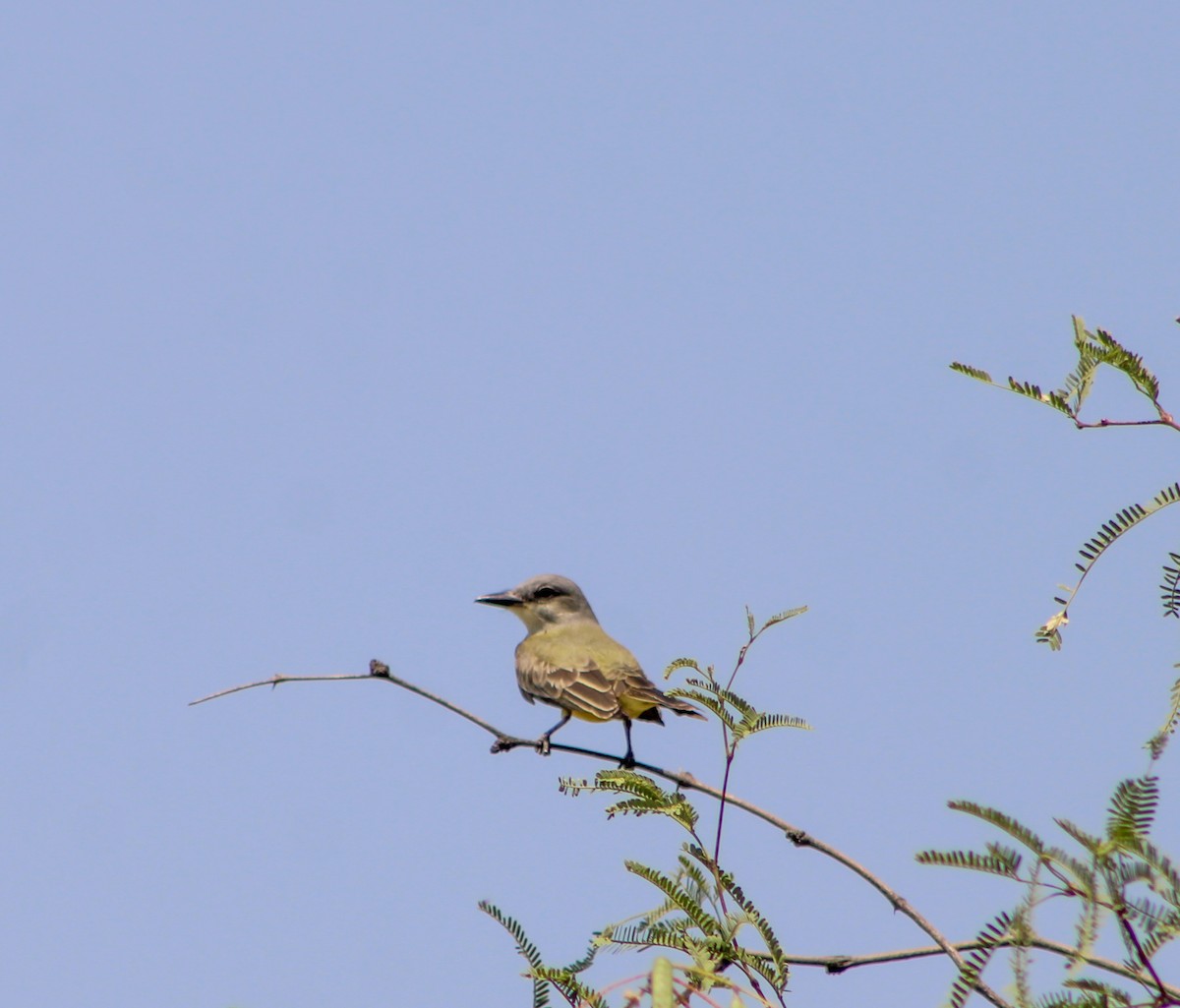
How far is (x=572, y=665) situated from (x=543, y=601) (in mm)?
1564

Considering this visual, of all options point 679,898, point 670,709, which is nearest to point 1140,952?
point 679,898

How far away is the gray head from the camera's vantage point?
9.65m

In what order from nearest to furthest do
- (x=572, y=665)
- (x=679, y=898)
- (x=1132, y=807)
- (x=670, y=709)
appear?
(x=1132, y=807) → (x=679, y=898) → (x=670, y=709) → (x=572, y=665)

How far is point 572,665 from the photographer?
8.14 meters

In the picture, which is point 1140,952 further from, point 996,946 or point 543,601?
point 543,601

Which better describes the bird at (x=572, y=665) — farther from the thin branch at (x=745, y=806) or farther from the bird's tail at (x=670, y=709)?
the thin branch at (x=745, y=806)

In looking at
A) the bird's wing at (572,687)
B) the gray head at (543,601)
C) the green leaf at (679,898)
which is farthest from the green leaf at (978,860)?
the gray head at (543,601)

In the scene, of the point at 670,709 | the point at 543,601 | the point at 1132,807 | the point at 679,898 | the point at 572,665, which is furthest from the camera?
the point at 543,601

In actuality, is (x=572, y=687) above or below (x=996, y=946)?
above

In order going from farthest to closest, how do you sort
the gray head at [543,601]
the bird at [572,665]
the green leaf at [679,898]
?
the gray head at [543,601] → the bird at [572,665] → the green leaf at [679,898]

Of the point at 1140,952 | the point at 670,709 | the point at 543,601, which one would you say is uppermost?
the point at 543,601

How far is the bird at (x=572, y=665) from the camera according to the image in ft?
25.5

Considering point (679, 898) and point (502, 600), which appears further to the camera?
point (502, 600)

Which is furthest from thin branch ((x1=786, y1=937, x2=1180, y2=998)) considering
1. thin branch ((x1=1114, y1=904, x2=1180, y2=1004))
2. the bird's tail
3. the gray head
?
the gray head
